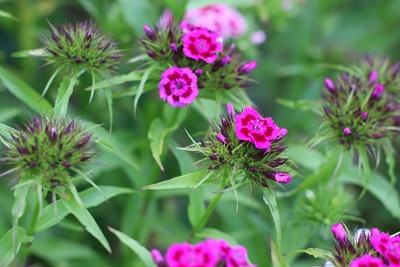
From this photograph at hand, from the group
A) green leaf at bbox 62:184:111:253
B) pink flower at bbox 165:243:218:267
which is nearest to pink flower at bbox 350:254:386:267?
pink flower at bbox 165:243:218:267

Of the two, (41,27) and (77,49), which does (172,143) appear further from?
(41,27)

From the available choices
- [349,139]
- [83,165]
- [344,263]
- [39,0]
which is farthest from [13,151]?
[39,0]

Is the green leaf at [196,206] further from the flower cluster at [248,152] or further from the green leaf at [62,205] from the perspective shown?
the flower cluster at [248,152]

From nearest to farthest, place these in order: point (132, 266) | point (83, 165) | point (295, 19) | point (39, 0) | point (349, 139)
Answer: point (83, 165) < point (349, 139) < point (132, 266) < point (39, 0) < point (295, 19)

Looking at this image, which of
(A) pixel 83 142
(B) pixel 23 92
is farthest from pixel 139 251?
(B) pixel 23 92

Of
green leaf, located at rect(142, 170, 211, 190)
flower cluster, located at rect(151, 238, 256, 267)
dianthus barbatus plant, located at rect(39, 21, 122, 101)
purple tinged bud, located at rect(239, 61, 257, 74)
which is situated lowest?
flower cluster, located at rect(151, 238, 256, 267)

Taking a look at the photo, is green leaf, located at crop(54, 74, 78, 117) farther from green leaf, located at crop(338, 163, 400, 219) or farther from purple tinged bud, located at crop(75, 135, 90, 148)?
green leaf, located at crop(338, 163, 400, 219)

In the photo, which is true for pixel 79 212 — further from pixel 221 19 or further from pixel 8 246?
pixel 221 19
